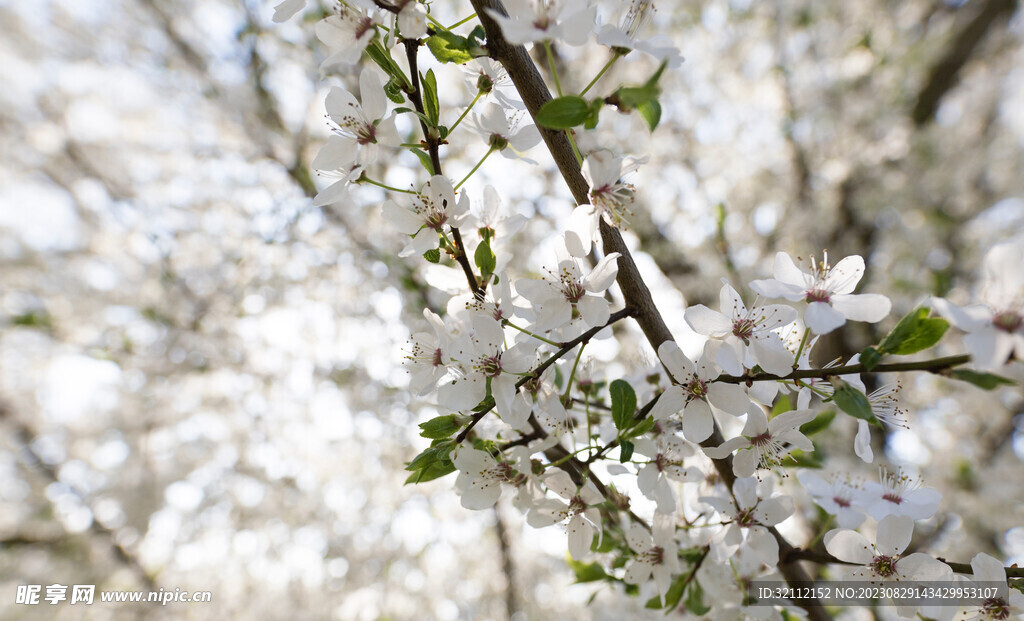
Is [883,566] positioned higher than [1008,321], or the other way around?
[1008,321]

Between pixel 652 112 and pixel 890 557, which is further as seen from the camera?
pixel 890 557

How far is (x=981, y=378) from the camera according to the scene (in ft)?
1.48

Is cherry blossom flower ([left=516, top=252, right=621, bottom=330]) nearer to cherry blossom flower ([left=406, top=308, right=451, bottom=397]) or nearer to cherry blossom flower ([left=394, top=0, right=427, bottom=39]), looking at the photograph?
cherry blossom flower ([left=406, top=308, right=451, bottom=397])

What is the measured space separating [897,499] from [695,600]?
1.16ft

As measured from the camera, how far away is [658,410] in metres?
0.62

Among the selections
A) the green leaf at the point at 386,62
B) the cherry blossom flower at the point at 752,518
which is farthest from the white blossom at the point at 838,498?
the green leaf at the point at 386,62

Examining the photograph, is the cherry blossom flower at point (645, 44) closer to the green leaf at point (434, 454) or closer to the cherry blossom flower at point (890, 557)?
the green leaf at point (434, 454)

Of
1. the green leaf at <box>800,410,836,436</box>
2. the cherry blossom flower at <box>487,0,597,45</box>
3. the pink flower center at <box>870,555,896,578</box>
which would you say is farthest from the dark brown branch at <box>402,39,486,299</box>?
the pink flower center at <box>870,555,896,578</box>

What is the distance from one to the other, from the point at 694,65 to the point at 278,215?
3035 mm

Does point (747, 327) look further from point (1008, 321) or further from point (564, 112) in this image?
point (564, 112)

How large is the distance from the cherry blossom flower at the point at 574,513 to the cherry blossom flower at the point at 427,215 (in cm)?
38

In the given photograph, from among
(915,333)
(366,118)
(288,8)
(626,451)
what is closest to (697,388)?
(626,451)

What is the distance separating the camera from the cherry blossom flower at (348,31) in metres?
0.57

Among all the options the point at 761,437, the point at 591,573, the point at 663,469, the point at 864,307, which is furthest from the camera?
the point at 591,573
